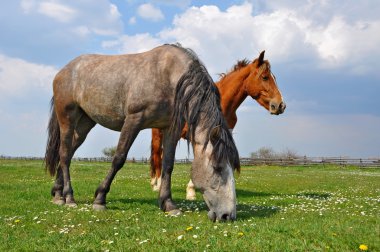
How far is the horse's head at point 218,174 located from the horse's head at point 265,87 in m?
5.07

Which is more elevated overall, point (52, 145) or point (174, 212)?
point (52, 145)

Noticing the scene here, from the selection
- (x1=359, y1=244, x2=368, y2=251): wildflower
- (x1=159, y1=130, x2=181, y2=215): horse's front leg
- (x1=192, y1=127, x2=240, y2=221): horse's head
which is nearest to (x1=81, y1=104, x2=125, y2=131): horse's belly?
(x1=159, y1=130, x2=181, y2=215): horse's front leg

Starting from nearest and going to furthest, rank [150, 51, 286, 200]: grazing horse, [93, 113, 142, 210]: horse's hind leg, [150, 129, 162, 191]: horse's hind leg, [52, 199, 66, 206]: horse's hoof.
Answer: [93, 113, 142, 210]: horse's hind leg → [52, 199, 66, 206]: horse's hoof → [150, 51, 286, 200]: grazing horse → [150, 129, 162, 191]: horse's hind leg

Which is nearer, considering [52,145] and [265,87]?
[52,145]

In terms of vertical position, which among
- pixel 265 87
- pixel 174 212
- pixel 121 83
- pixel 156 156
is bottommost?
pixel 174 212

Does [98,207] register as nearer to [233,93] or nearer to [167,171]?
[167,171]

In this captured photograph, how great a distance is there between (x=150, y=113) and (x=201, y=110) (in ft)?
4.40

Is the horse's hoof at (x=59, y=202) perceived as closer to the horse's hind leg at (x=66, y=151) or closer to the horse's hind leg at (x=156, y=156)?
the horse's hind leg at (x=66, y=151)

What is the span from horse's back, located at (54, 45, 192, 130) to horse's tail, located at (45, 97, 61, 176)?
1001mm

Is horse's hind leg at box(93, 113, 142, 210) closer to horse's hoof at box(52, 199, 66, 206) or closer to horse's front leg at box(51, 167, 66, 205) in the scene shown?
horse's hoof at box(52, 199, 66, 206)

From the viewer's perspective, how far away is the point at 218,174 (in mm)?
7230

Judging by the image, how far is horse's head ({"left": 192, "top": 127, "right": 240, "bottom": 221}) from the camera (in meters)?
7.04

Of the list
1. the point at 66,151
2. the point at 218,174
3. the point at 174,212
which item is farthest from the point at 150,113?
the point at 66,151

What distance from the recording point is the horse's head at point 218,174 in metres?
7.04
